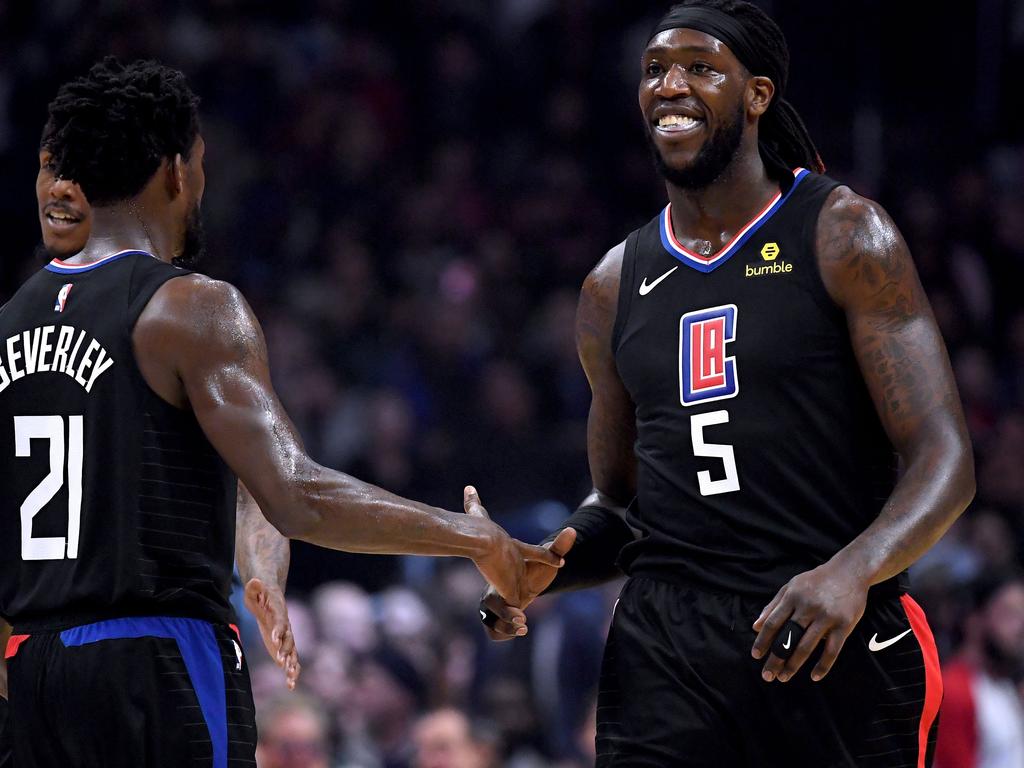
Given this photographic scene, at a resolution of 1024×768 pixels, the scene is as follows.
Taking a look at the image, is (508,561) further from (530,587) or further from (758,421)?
(758,421)

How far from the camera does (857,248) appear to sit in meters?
3.87

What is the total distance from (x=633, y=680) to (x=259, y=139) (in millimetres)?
8112

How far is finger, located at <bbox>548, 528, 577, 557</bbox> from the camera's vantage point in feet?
14.4

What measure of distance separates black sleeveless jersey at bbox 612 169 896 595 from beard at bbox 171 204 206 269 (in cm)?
116

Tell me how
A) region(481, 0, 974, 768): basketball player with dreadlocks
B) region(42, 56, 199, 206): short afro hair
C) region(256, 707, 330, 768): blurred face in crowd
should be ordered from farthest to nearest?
region(256, 707, 330, 768): blurred face in crowd
region(42, 56, 199, 206): short afro hair
region(481, 0, 974, 768): basketball player with dreadlocks

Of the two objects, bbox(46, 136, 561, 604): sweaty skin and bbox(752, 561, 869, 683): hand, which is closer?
bbox(752, 561, 869, 683): hand

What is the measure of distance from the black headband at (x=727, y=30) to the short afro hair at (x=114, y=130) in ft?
4.23

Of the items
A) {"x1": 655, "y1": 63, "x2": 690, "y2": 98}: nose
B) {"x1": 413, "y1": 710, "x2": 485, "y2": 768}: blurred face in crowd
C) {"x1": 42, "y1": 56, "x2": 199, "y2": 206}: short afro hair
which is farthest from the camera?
{"x1": 413, "y1": 710, "x2": 485, "y2": 768}: blurred face in crowd

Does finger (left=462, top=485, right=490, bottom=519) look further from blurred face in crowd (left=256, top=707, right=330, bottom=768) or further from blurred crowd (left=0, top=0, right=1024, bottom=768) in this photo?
blurred crowd (left=0, top=0, right=1024, bottom=768)

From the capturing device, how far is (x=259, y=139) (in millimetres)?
11492

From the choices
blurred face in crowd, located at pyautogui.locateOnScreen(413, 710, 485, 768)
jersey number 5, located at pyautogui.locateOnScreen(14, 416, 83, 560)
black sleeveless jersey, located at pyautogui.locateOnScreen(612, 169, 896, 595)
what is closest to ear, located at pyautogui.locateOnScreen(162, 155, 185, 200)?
jersey number 5, located at pyautogui.locateOnScreen(14, 416, 83, 560)

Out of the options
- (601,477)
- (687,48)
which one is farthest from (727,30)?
(601,477)

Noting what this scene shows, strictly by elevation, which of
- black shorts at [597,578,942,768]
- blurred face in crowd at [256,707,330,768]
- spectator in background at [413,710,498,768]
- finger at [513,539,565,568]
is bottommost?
spectator in background at [413,710,498,768]

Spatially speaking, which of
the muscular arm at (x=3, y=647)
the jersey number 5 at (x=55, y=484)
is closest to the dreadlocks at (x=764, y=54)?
the jersey number 5 at (x=55, y=484)
